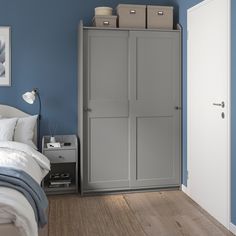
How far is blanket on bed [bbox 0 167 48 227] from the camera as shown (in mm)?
2379

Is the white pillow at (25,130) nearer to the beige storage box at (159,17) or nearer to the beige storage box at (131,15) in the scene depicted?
the beige storage box at (131,15)

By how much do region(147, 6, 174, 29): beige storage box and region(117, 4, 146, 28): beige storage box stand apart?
8 cm

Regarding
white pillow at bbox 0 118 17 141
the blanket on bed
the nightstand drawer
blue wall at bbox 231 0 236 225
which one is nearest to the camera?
the blanket on bed

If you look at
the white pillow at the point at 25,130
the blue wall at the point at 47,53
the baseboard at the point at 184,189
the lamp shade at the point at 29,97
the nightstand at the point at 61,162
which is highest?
the blue wall at the point at 47,53

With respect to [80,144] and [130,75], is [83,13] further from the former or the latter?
[80,144]

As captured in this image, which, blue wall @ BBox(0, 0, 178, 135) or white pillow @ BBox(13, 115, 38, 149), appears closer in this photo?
white pillow @ BBox(13, 115, 38, 149)

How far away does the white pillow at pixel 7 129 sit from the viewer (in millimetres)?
3918

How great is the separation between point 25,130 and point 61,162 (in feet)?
1.82

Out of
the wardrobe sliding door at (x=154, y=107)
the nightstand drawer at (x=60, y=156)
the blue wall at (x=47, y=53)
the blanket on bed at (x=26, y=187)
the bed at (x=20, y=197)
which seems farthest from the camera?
the blue wall at (x=47, y=53)

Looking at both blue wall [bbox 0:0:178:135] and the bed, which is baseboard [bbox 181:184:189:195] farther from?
the bed

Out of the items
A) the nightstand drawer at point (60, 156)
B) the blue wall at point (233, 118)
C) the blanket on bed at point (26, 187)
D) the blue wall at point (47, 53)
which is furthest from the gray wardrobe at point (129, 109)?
the blanket on bed at point (26, 187)

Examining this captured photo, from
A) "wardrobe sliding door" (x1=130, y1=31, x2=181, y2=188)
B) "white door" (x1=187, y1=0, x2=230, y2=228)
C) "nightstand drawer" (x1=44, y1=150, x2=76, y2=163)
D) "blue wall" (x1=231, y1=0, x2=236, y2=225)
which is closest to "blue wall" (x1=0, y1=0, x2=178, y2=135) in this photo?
"nightstand drawer" (x1=44, y1=150, x2=76, y2=163)

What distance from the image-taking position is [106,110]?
13.6ft

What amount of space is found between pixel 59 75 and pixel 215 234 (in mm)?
2598
